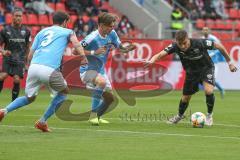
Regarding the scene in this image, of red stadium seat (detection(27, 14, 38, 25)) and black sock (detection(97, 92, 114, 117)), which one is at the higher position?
red stadium seat (detection(27, 14, 38, 25))

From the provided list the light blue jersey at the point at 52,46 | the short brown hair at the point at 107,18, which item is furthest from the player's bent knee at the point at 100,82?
the light blue jersey at the point at 52,46

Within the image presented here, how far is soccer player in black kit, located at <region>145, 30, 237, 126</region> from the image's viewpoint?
1548 cm

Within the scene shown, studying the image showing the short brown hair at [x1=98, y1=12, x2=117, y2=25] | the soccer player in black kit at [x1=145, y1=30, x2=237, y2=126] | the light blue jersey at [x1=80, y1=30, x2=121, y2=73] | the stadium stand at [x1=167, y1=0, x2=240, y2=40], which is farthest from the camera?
the stadium stand at [x1=167, y1=0, x2=240, y2=40]

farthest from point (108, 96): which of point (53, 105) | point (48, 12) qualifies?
point (48, 12)

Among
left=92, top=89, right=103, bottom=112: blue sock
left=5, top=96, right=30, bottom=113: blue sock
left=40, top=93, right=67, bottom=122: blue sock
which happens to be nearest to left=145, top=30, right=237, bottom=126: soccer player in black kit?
left=92, top=89, right=103, bottom=112: blue sock

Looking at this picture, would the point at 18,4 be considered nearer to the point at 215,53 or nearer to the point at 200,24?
the point at 200,24

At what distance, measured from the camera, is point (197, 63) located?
51.5 ft

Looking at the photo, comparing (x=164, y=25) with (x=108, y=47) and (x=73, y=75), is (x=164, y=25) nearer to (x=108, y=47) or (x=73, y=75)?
(x=73, y=75)

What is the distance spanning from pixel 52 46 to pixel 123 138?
6.73 ft

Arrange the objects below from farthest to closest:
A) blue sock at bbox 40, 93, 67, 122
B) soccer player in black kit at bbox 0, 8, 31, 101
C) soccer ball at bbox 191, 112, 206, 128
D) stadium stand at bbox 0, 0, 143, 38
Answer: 1. stadium stand at bbox 0, 0, 143, 38
2. soccer player in black kit at bbox 0, 8, 31, 101
3. soccer ball at bbox 191, 112, 206, 128
4. blue sock at bbox 40, 93, 67, 122

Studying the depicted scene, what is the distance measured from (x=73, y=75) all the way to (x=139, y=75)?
2.65 metres

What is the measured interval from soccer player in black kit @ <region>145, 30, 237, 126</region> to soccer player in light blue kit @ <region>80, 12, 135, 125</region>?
945 millimetres

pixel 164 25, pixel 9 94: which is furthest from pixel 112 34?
pixel 164 25

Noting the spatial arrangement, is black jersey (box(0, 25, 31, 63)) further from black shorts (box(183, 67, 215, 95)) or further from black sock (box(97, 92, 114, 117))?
black shorts (box(183, 67, 215, 95))
